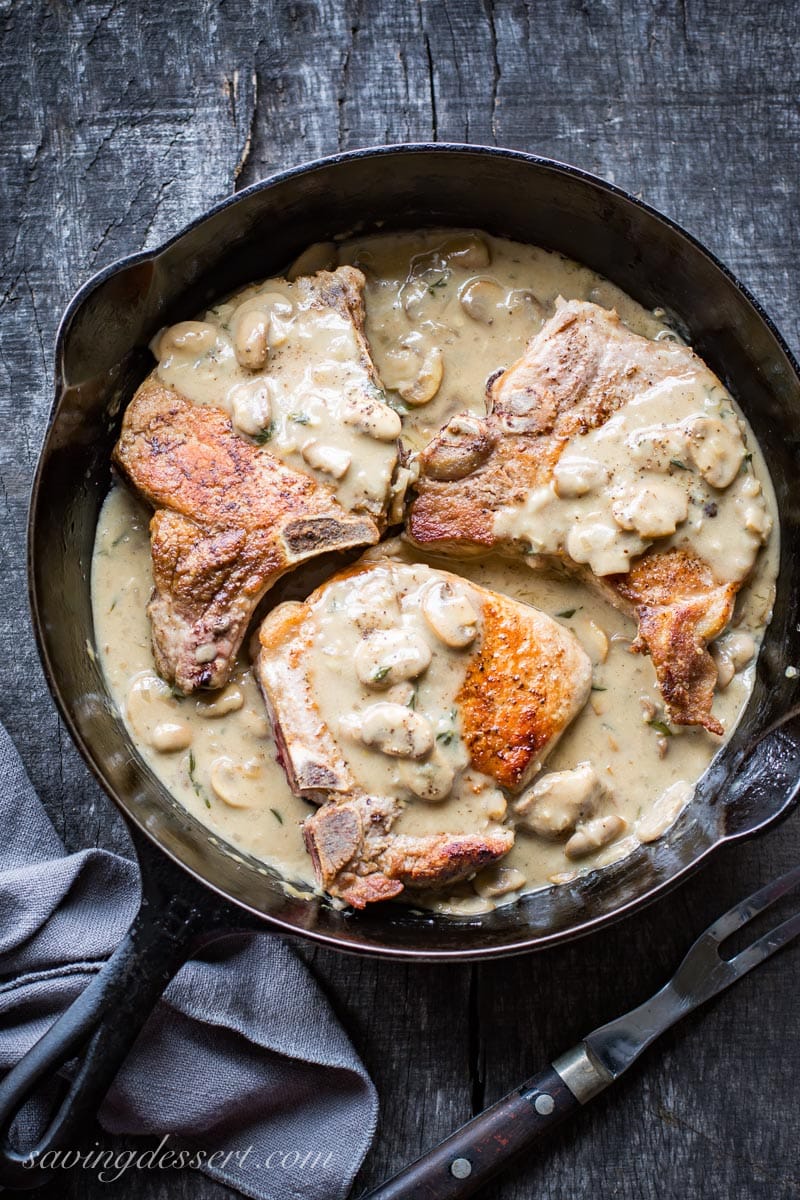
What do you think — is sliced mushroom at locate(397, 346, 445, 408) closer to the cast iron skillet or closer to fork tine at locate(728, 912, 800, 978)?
the cast iron skillet

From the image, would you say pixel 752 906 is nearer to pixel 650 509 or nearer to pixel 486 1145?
pixel 486 1145

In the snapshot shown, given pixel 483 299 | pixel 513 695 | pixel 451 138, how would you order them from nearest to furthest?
pixel 513 695 < pixel 483 299 < pixel 451 138

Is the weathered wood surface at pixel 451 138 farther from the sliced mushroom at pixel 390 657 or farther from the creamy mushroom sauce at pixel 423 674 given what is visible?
the sliced mushroom at pixel 390 657

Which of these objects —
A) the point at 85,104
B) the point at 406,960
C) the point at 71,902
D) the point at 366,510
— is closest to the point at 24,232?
the point at 85,104

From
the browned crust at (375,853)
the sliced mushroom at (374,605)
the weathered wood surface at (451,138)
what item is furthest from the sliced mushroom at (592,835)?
the sliced mushroom at (374,605)

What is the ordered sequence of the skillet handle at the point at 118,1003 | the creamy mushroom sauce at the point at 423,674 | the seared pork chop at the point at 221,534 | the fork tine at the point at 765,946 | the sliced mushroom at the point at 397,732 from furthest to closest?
the fork tine at the point at 765,946 → the creamy mushroom sauce at the point at 423,674 → the seared pork chop at the point at 221,534 → the sliced mushroom at the point at 397,732 → the skillet handle at the point at 118,1003

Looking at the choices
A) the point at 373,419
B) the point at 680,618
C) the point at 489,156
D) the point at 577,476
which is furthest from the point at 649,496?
the point at 489,156

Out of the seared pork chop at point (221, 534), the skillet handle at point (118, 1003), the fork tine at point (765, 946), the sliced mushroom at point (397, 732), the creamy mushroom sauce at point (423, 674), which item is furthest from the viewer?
the fork tine at point (765, 946)
